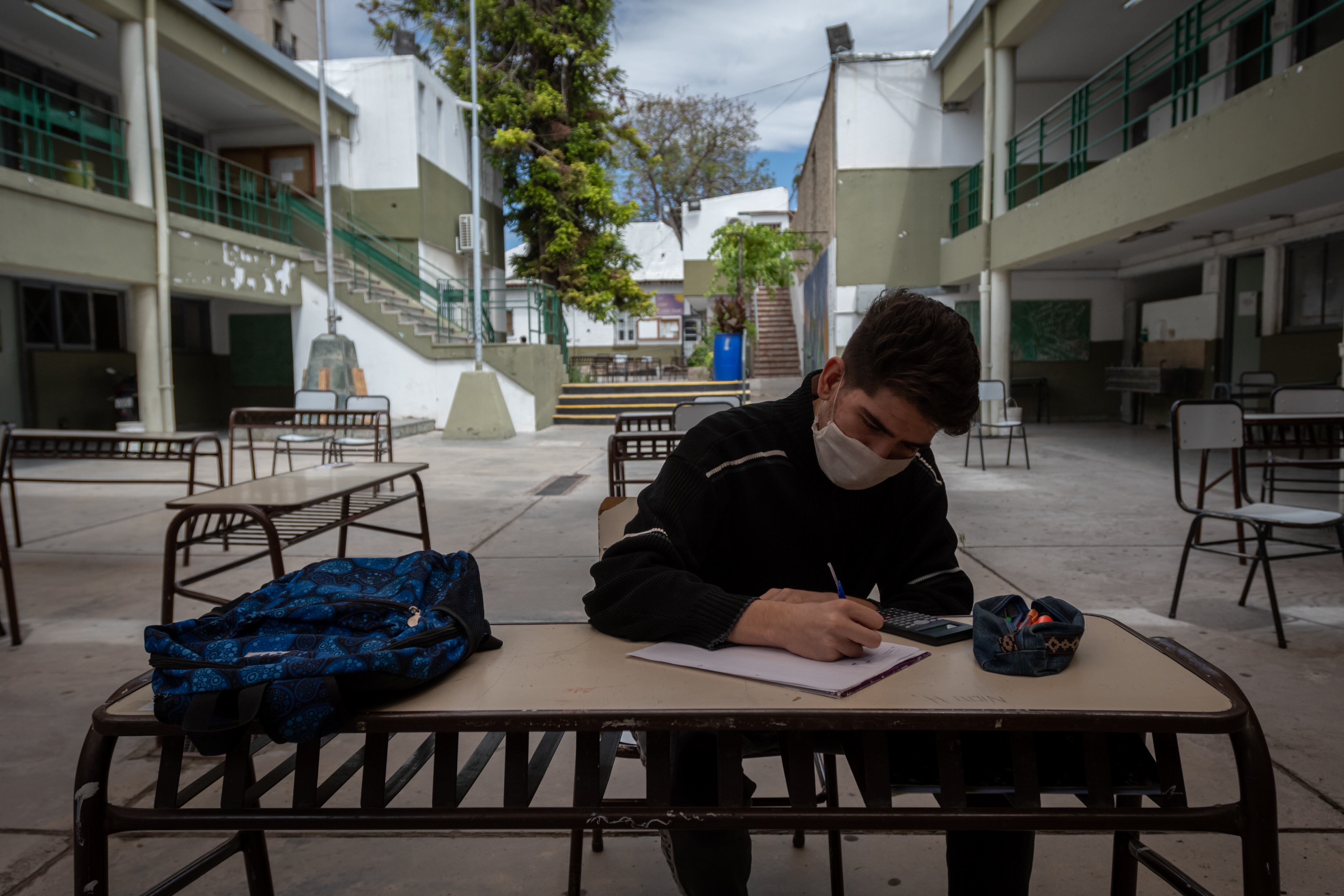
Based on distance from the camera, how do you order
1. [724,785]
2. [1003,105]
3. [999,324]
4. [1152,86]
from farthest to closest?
1. [1152,86]
2. [999,324]
3. [1003,105]
4. [724,785]

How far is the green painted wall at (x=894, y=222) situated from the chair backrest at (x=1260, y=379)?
5.51 metres

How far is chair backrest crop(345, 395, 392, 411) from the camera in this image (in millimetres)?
7113

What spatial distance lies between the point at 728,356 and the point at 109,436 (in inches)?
503

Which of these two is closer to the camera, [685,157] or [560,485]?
[560,485]

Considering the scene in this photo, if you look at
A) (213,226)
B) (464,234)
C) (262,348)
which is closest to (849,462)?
(213,226)

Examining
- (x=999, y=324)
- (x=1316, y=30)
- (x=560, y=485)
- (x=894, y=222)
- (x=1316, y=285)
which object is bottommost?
(x=560, y=485)

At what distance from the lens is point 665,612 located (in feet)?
4.31

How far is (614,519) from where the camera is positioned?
2193 mm

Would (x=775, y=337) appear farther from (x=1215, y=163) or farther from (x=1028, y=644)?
(x=1028, y=644)

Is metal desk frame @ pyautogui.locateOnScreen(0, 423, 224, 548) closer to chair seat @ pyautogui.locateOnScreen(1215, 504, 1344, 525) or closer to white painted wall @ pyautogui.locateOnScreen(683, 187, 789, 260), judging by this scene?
chair seat @ pyautogui.locateOnScreen(1215, 504, 1344, 525)

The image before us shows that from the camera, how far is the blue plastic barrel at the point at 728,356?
52.5ft

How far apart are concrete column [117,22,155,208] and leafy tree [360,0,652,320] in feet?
26.3

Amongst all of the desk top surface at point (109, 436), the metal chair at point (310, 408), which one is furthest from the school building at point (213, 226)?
the desk top surface at point (109, 436)

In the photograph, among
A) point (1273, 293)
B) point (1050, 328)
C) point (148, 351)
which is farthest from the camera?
point (1050, 328)
